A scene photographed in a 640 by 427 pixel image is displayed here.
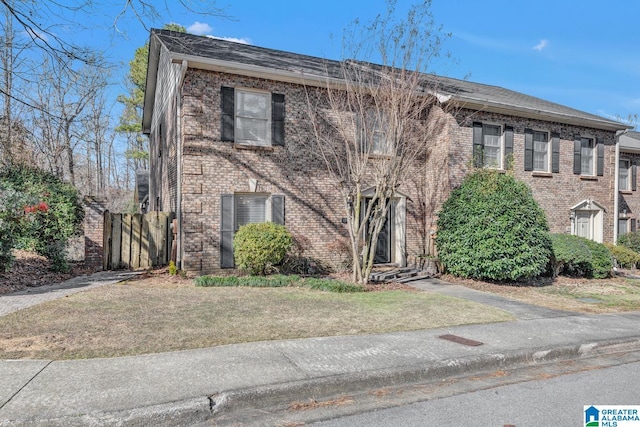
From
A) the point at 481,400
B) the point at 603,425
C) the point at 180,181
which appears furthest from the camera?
the point at 180,181

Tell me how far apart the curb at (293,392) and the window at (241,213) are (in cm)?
723

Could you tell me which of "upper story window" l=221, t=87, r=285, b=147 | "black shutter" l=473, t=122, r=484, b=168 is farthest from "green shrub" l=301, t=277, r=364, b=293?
"black shutter" l=473, t=122, r=484, b=168

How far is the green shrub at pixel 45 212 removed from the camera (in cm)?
968

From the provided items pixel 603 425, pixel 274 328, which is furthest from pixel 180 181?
pixel 603 425

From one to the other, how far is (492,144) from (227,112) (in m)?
8.52

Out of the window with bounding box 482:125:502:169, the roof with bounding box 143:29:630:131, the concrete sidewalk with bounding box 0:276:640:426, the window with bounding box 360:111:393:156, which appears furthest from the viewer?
the window with bounding box 482:125:502:169

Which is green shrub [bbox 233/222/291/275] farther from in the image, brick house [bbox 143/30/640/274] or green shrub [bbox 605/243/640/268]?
green shrub [bbox 605/243/640/268]

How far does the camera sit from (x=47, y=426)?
9.95 ft

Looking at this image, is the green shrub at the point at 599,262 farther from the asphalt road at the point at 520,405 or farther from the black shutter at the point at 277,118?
the black shutter at the point at 277,118

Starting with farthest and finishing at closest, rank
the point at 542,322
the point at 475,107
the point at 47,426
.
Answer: the point at 475,107
the point at 542,322
the point at 47,426

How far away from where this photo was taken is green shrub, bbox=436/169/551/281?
34.6 ft

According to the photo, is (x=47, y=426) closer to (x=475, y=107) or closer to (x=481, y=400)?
(x=481, y=400)

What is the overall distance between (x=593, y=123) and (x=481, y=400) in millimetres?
15049

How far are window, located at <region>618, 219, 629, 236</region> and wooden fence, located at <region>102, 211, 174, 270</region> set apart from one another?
18256mm
